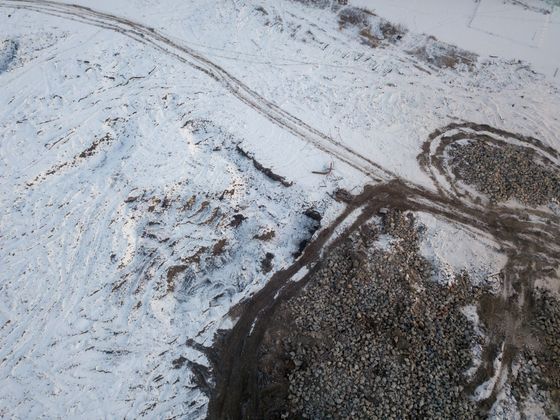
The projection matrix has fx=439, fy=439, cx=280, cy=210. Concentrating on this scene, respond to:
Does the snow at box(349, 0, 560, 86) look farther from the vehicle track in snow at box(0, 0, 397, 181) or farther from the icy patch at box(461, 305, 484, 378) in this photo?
the icy patch at box(461, 305, 484, 378)

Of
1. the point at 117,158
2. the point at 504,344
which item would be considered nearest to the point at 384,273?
the point at 504,344

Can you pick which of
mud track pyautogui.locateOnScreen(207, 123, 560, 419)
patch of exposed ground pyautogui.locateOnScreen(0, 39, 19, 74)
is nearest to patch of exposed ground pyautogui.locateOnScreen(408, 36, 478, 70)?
mud track pyautogui.locateOnScreen(207, 123, 560, 419)

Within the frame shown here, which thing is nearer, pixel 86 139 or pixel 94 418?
pixel 94 418

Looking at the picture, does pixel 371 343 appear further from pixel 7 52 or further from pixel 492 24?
pixel 7 52

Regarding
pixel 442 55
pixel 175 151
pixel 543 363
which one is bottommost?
pixel 543 363

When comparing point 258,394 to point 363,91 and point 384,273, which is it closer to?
point 384,273

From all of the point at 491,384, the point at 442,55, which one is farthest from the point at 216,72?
the point at 491,384
